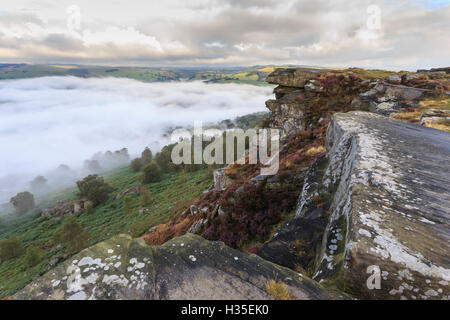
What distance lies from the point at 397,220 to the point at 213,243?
4.04 meters

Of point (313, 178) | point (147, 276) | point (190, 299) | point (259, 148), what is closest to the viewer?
point (190, 299)

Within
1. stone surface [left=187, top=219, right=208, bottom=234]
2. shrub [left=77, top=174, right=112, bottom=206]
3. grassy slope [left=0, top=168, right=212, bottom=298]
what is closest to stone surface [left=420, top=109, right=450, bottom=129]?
stone surface [left=187, top=219, right=208, bottom=234]

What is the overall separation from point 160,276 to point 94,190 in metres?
87.5

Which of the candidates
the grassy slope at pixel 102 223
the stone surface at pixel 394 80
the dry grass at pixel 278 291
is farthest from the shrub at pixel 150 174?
the dry grass at pixel 278 291

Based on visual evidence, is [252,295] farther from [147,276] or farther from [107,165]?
[107,165]

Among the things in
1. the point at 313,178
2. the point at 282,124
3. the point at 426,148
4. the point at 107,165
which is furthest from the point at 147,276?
the point at 107,165

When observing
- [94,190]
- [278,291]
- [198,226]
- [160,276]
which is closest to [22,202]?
[94,190]

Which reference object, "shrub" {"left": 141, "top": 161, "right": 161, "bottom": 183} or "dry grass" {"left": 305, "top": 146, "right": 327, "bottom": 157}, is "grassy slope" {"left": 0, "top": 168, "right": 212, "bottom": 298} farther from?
"dry grass" {"left": 305, "top": 146, "right": 327, "bottom": 157}

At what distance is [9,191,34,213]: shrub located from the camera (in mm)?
90738

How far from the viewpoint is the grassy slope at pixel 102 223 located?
39906 mm

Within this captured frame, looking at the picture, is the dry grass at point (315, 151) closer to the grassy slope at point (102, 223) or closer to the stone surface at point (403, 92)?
the stone surface at point (403, 92)

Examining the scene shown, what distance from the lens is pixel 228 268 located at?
3918 millimetres

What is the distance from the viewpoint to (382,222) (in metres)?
4.31

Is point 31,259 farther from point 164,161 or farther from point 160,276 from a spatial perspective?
point 164,161
